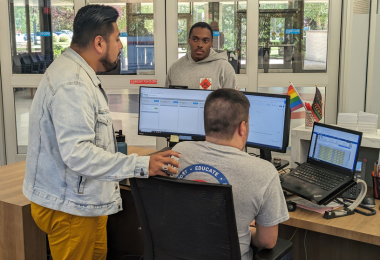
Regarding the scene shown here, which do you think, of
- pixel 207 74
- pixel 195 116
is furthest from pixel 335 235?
pixel 207 74

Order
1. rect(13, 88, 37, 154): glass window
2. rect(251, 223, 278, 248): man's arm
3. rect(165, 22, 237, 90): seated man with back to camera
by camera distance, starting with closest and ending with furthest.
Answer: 1. rect(251, 223, 278, 248): man's arm
2. rect(165, 22, 237, 90): seated man with back to camera
3. rect(13, 88, 37, 154): glass window

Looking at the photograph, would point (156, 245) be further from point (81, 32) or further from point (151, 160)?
point (81, 32)

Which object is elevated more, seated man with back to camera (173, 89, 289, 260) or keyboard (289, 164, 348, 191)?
seated man with back to camera (173, 89, 289, 260)

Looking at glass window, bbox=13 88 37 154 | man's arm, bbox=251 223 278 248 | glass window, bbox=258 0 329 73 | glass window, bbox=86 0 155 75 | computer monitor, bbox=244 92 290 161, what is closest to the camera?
man's arm, bbox=251 223 278 248

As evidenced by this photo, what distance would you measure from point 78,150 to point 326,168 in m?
1.25

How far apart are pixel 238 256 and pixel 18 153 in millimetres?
3738

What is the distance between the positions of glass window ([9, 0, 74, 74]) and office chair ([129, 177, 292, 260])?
3.27 meters

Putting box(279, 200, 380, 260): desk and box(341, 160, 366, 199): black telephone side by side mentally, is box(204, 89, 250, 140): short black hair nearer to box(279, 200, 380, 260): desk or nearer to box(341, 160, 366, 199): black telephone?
box(279, 200, 380, 260): desk

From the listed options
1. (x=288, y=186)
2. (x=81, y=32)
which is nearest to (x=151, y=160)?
(x=81, y=32)

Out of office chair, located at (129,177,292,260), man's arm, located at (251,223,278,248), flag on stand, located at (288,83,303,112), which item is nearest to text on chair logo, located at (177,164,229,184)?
office chair, located at (129,177,292,260)

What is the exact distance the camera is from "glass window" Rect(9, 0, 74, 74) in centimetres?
419

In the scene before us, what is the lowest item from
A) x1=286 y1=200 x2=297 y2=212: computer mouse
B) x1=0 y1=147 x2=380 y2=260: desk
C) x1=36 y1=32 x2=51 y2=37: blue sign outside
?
x1=0 y1=147 x2=380 y2=260: desk

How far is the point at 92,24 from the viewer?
1643mm

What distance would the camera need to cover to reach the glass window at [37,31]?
4.19 meters
